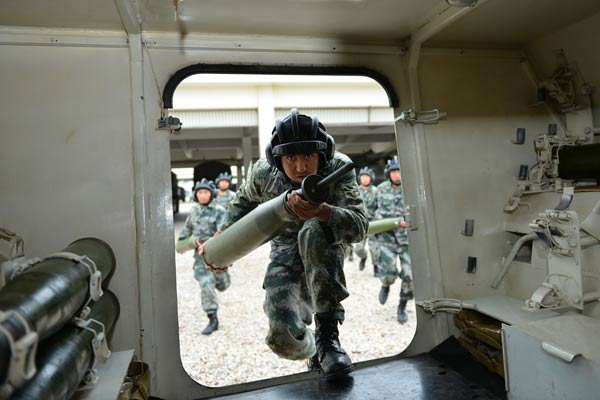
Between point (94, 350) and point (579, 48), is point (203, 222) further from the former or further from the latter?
point (579, 48)

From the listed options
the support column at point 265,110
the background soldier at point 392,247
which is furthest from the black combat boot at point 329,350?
the support column at point 265,110

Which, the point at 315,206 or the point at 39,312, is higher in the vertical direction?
the point at 315,206

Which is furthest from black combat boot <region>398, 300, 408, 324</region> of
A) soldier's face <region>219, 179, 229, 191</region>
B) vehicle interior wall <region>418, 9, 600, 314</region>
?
soldier's face <region>219, 179, 229, 191</region>

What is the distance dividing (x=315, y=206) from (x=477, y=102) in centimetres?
170

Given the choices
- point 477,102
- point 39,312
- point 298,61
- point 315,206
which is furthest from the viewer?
point 477,102

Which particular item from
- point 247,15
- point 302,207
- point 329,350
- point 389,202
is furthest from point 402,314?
point 247,15

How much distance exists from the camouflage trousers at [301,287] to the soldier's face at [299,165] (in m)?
0.26

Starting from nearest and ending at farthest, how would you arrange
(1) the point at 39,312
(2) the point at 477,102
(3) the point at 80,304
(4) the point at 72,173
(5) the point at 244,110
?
1. (1) the point at 39,312
2. (3) the point at 80,304
3. (4) the point at 72,173
4. (2) the point at 477,102
5. (5) the point at 244,110

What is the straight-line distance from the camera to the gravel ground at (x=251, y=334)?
3.13 metres

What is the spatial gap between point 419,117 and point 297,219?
1.20 m

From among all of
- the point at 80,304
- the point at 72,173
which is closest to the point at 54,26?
the point at 72,173

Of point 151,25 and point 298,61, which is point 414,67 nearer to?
point 298,61

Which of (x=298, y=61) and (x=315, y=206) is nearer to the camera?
(x=315, y=206)

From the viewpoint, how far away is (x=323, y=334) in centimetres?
208
